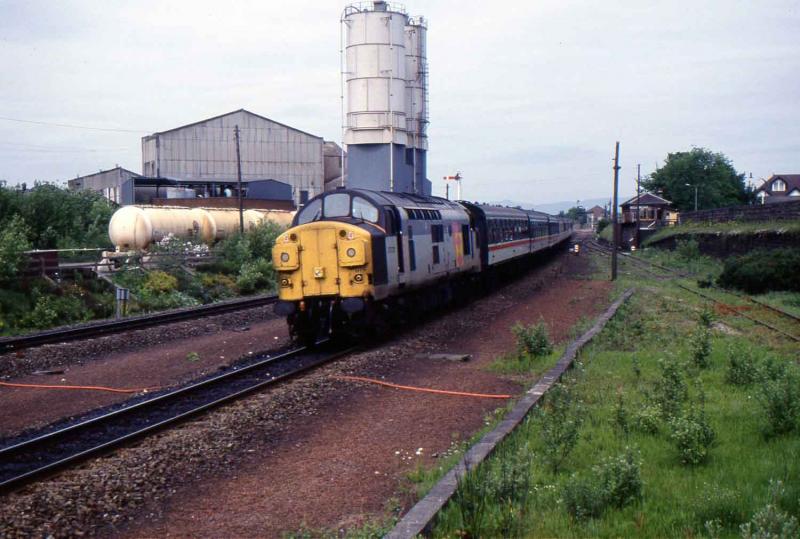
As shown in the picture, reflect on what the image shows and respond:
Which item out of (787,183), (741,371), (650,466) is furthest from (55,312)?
(787,183)

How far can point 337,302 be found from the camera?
15469 mm

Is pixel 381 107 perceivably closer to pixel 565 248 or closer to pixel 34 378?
pixel 565 248

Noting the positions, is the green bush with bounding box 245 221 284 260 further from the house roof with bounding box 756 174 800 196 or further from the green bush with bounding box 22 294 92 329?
the house roof with bounding box 756 174 800 196

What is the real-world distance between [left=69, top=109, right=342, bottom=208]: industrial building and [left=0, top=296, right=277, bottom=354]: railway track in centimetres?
3771

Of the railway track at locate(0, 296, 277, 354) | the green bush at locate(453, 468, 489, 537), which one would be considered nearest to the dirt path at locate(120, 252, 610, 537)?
the green bush at locate(453, 468, 489, 537)

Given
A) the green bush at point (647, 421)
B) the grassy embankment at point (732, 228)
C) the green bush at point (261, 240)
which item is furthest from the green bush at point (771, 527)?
the grassy embankment at point (732, 228)

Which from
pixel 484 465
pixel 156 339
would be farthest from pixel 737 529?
pixel 156 339

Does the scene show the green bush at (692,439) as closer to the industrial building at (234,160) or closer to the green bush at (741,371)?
the green bush at (741,371)

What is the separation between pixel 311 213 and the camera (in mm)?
16375

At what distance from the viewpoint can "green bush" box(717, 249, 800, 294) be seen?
28828 mm

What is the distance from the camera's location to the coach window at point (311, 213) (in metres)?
16.3

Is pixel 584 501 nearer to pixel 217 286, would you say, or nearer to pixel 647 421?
pixel 647 421

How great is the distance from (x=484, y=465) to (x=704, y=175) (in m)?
106

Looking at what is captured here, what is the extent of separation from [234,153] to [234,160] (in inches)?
23.3
